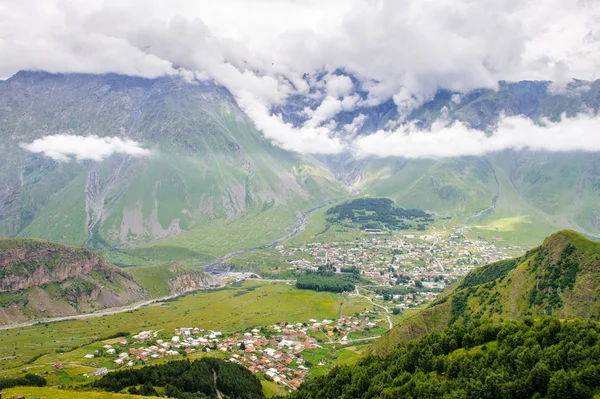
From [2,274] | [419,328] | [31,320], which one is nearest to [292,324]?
[419,328]

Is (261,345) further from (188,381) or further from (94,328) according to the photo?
(94,328)

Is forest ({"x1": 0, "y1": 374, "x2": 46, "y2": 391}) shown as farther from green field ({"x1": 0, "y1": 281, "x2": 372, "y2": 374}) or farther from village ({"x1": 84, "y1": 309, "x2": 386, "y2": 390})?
green field ({"x1": 0, "y1": 281, "x2": 372, "y2": 374})

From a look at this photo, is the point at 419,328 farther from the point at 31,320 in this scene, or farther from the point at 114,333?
the point at 31,320

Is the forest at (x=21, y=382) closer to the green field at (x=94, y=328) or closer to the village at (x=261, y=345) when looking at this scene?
the village at (x=261, y=345)

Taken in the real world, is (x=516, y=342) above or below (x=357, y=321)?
above

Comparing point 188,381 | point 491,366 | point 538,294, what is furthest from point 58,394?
point 538,294

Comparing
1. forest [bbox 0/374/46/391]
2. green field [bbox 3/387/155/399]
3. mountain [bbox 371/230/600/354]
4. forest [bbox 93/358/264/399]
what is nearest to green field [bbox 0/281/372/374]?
forest [bbox 0/374/46/391]
